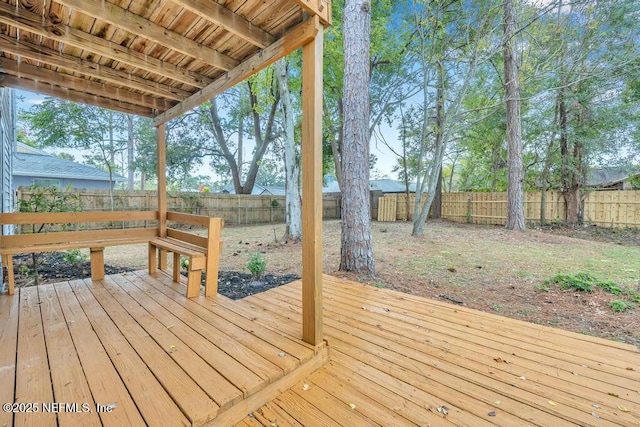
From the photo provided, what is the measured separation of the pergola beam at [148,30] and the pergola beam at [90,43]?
0.42m

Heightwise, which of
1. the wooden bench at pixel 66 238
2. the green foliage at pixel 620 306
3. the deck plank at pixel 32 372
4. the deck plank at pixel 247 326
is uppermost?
the wooden bench at pixel 66 238

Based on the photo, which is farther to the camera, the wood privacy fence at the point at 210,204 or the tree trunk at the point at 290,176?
the wood privacy fence at the point at 210,204

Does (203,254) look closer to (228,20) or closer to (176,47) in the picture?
(176,47)

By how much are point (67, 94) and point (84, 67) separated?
685mm

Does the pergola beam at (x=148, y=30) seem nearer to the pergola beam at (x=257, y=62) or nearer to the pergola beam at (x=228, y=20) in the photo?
the pergola beam at (x=257, y=62)

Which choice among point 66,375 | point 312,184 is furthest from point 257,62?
point 66,375

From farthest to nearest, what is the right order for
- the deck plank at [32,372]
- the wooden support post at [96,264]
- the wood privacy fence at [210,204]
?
1. the wood privacy fence at [210,204]
2. the wooden support post at [96,264]
3. the deck plank at [32,372]

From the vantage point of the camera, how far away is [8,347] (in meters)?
1.64

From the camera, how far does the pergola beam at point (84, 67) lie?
6.68 ft

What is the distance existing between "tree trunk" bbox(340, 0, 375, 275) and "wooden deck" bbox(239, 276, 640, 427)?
4.55 ft

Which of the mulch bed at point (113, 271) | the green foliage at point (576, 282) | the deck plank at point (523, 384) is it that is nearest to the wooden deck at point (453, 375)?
the deck plank at point (523, 384)

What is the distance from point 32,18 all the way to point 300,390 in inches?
110

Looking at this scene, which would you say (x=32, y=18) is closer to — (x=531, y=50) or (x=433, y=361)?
(x=433, y=361)

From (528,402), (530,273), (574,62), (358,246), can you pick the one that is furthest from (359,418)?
(574,62)
